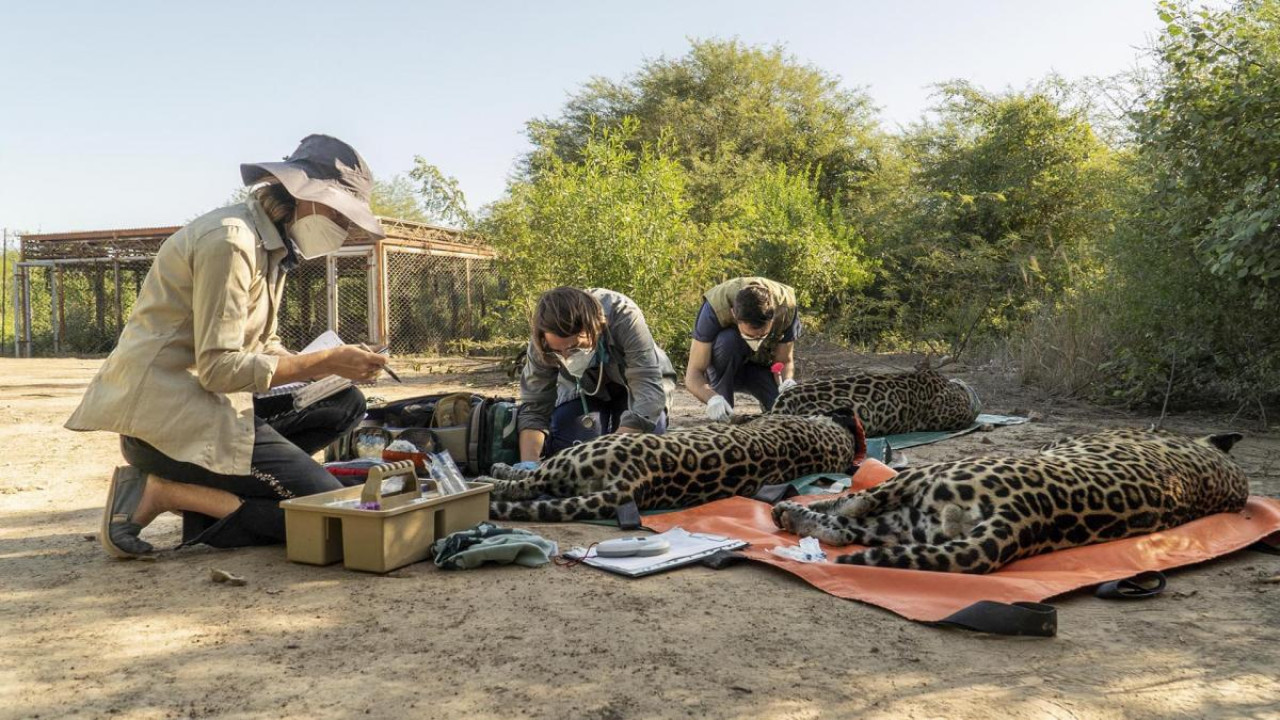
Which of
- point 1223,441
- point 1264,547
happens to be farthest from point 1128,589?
point 1223,441

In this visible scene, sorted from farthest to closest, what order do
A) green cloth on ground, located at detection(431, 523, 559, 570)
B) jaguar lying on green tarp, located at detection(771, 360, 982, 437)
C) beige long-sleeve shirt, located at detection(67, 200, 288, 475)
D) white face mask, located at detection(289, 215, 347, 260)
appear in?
jaguar lying on green tarp, located at detection(771, 360, 982, 437)
white face mask, located at detection(289, 215, 347, 260)
green cloth on ground, located at detection(431, 523, 559, 570)
beige long-sleeve shirt, located at detection(67, 200, 288, 475)

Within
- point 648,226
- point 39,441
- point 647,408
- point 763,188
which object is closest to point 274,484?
point 647,408

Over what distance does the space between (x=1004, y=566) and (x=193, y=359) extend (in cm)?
338

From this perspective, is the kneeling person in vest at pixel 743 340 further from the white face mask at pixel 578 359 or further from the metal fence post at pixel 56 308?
the metal fence post at pixel 56 308

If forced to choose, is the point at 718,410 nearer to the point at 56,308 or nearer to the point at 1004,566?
the point at 1004,566

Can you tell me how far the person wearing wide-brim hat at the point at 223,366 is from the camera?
371 centimetres

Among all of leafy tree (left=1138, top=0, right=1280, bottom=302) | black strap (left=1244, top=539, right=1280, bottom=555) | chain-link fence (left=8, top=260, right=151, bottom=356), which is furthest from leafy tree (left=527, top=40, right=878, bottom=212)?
black strap (left=1244, top=539, right=1280, bottom=555)

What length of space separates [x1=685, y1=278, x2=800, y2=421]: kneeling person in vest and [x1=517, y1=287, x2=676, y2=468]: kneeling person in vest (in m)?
1.13

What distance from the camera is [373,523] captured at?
3.67 meters

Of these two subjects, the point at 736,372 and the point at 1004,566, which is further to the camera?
the point at 736,372

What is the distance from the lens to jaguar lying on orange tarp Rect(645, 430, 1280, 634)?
341 centimetres

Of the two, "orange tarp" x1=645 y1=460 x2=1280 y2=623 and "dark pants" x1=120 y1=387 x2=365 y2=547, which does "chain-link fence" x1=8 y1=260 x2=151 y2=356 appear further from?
"orange tarp" x1=645 y1=460 x2=1280 y2=623

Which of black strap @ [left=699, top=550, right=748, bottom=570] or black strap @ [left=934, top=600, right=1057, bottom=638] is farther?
black strap @ [left=699, top=550, right=748, bottom=570]

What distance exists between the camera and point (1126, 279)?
9.00 meters
